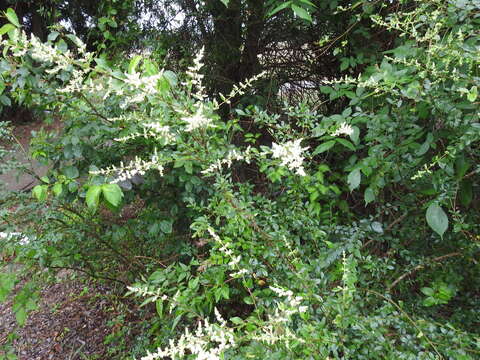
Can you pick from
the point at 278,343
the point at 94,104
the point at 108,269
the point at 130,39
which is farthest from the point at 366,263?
the point at 130,39

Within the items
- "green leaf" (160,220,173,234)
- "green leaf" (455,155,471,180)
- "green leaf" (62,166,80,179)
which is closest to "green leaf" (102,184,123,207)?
"green leaf" (62,166,80,179)

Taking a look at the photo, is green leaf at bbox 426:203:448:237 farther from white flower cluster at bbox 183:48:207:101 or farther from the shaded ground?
the shaded ground

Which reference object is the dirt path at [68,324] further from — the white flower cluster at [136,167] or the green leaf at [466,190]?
the green leaf at [466,190]

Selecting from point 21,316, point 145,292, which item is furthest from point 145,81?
point 21,316

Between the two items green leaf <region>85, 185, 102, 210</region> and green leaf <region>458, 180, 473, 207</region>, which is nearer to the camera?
green leaf <region>85, 185, 102, 210</region>

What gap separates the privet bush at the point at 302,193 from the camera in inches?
49.7

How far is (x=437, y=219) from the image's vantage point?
1335 mm

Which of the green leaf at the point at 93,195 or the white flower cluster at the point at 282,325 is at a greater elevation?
the green leaf at the point at 93,195

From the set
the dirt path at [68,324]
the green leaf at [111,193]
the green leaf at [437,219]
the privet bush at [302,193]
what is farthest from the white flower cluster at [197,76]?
the dirt path at [68,324]

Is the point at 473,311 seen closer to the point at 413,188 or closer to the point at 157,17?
the point at 413,188

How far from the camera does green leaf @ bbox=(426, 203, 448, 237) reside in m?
1.31

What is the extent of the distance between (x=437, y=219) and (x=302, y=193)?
67 centimetres

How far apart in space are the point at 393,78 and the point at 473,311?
1.17 meters

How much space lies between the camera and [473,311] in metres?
1.73
